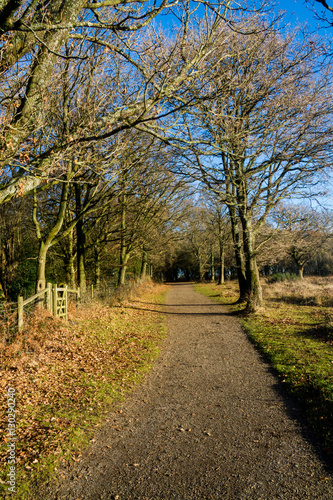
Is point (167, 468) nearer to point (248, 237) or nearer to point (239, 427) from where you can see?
point (239, 427)

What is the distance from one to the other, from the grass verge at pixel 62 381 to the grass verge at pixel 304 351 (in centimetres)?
311

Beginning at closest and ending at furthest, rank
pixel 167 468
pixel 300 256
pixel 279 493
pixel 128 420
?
pixel 279 493
pixel 167 468
pixel 128 420
pixel 300 256

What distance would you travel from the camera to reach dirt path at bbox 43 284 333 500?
3.32m

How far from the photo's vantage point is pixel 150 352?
8750 mm

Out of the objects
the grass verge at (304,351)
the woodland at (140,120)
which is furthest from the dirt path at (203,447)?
the woodland at (140,120)

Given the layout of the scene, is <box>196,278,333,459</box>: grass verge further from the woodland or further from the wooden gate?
the wooden gate

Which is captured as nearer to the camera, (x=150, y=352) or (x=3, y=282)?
(x=150, y=352)

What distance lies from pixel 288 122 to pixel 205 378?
10.3 m

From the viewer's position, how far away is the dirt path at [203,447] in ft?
10.9

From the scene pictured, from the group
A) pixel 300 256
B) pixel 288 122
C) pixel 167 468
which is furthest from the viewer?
pixel 300 256

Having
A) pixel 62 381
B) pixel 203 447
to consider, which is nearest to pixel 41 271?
pixel 62 381

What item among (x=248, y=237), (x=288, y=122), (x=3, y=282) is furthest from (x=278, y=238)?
(x=3, y=282)

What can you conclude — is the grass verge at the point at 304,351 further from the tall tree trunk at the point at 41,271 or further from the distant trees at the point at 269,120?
the tall tree trunk at the point at 41,271

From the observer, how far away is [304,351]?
778cm
